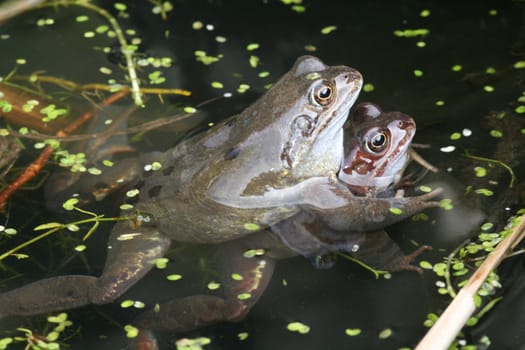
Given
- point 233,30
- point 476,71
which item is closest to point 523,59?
point 476,71

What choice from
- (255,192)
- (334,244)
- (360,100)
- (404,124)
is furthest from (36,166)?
(404,124)

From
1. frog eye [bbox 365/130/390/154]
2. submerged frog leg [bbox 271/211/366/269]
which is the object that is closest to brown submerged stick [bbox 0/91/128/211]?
submerged frog leg [bbox 271/211/366/269]

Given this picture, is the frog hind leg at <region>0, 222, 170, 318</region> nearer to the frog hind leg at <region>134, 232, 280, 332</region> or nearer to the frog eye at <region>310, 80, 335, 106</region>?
the frog hind leg at <region>134, 232, 280, 332</region>

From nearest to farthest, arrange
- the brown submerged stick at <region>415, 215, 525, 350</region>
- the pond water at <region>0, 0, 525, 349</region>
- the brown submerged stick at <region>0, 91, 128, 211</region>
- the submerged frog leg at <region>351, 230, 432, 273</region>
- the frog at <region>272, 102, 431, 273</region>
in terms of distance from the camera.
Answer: the brown submerged stick at <region>415, 215, 525, 350</region> → the pond water at <region>0, 0, 525, 349</region> → the submerged frog leg at <region>351, 230, 432, 273</region> → the frog at <region>272, 102, 431, 273</region> → the brown submerged stick at <region>0, 91, 128, 211</region>

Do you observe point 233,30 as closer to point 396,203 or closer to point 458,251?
point 396,203

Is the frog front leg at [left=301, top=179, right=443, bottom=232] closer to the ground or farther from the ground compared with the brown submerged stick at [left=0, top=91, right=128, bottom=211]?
farther from the ground

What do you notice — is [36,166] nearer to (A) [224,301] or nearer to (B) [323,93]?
(A) [224,301]

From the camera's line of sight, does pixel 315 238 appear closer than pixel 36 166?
Yes
